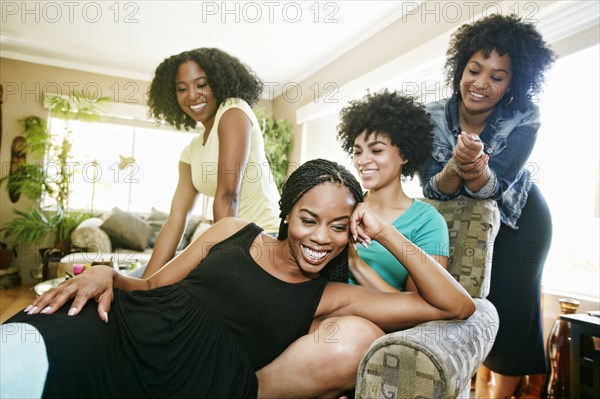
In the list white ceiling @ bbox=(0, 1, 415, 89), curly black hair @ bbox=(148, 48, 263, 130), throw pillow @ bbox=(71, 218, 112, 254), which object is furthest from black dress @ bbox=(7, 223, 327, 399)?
throw pillow @ bbox=(71, 218, 112, 254)

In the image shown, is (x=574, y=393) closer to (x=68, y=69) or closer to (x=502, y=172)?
(x=502, y=172)

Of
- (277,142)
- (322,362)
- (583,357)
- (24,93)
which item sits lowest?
(583,357)

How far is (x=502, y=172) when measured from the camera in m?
1.79

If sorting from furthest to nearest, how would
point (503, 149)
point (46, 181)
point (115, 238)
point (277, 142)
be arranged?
point (277, 142) → point (46, 181) → point (115, 238) → point (503, 149)

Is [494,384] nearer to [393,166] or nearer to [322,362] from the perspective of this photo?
[393,166]

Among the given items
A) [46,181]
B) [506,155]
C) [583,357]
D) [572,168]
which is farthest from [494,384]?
[46,181]

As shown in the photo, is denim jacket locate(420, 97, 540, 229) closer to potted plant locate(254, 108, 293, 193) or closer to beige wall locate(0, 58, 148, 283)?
potted plant locate(254, 108, 293, 193)

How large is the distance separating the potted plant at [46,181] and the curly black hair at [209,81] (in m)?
3.28

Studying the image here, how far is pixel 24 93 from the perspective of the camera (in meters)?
5.54

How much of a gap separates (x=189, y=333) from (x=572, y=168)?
2332 mm

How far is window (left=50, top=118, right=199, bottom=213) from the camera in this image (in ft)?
18.3

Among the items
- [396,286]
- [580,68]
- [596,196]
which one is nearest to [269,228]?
[396,286]

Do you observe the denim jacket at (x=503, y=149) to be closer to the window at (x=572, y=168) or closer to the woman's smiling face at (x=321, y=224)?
the window at (x=572, y=168)

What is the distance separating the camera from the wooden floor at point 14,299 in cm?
396
